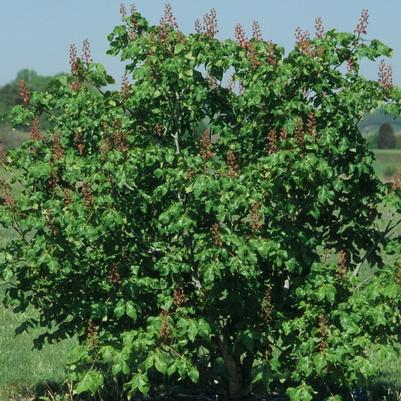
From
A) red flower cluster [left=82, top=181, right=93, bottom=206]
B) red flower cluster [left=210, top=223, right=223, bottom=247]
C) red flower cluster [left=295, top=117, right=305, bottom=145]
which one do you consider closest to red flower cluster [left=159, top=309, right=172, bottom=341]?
red flower cluster [left=210, top=223, right=223, bottom=247]

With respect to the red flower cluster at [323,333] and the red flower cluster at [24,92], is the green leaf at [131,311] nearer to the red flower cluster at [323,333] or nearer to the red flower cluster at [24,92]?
the red flower cluster at [323,333]

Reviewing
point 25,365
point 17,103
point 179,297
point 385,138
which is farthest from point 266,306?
point 385,138

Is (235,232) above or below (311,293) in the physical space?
above

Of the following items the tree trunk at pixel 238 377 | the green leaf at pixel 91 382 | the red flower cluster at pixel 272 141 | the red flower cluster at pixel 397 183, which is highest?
the red flower cluster at pixel 272 141

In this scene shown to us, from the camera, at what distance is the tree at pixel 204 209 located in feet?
23.9

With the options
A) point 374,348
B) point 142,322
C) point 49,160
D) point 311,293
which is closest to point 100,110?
point 49,160

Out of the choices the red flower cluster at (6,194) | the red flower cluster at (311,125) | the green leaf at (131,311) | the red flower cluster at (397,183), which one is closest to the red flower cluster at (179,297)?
the green leaf at (131,311)

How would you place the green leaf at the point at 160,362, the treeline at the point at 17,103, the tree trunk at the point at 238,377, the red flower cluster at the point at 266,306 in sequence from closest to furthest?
the green leaf at the point at 160,362 < the red flower cluster at the point at 266,306 < the tree trunk at the point at 238,377 < the treeline at the point at 17,103

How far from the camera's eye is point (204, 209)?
7.54 meters

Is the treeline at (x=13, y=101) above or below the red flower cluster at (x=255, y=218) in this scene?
above

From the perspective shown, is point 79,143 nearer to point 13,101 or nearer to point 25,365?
point 25,365

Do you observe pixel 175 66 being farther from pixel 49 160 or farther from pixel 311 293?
pixel 311 293

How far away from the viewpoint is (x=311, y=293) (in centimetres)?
753

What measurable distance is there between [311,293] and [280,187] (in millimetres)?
926
